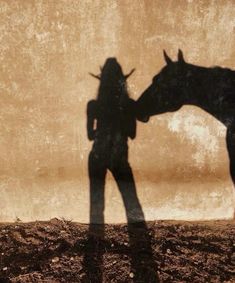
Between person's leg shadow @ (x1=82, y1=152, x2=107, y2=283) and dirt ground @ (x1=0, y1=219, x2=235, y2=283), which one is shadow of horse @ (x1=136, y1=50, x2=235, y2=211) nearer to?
person's leg shadow @ (x1=82, y1=152, x2=107, y2=283)

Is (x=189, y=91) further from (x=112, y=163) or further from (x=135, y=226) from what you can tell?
(x=135, y=226)

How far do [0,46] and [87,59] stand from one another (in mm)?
920

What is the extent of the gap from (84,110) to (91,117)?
112mm

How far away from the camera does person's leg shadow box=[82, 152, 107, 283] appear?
4348 mm

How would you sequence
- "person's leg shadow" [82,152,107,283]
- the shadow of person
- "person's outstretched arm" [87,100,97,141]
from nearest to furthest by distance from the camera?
"person's leg shadow" [82,152,107,283] < the shadow of person < "person's outstretched arm" [87,100,97,141]

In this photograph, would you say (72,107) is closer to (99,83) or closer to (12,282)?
(99,83)

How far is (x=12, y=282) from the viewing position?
4.13 m

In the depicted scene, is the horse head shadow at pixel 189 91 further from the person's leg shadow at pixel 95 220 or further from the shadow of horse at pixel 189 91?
the person's leg shadow at pixel 95 220

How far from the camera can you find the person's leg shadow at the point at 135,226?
4.28 m

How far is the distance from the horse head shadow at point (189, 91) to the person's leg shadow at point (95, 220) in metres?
0.77

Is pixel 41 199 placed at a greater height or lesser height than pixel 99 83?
lesser

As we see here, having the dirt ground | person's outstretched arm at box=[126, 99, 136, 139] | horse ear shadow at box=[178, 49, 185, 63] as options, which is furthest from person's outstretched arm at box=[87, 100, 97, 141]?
the dirt ground

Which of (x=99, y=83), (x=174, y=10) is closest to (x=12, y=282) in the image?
(x=99, y=83)

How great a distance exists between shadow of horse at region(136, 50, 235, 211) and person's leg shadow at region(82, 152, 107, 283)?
2.54 ft
